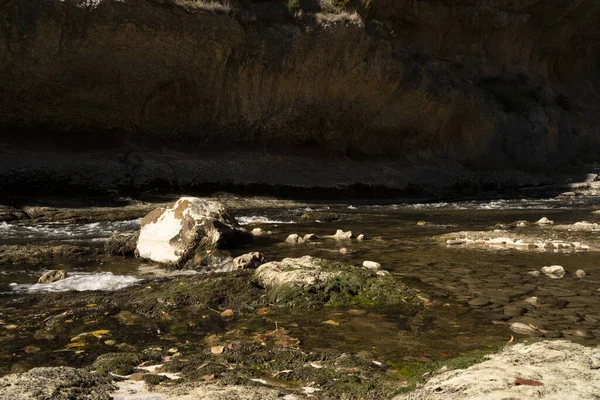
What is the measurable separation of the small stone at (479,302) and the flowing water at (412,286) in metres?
0.02

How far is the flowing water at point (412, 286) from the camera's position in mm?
3666

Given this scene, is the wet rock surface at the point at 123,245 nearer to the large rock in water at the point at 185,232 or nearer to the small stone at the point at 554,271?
the large rock in water at the point at 185,232

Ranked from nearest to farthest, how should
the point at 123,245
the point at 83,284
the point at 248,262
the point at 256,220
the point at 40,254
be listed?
1. the point at 83,284
2. the point at 248,262
3. the point at 40,254
4. the point at 123,245
5. the point at 256,220

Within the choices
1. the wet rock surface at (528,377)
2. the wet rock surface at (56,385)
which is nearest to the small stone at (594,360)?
the wet rock surface at (528,377)

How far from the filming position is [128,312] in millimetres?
4535

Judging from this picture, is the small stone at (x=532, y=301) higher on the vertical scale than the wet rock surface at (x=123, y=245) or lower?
higher

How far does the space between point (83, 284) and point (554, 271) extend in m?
4.94

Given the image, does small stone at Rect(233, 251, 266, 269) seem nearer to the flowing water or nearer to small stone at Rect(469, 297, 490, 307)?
the flowing water

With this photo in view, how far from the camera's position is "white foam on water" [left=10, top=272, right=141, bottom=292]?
556 cm

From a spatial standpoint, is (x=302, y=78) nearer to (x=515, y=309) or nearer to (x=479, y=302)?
(x=479, y=302)

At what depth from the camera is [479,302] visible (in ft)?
15.5

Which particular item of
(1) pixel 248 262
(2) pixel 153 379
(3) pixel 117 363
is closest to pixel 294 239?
(1) pixel 248 262

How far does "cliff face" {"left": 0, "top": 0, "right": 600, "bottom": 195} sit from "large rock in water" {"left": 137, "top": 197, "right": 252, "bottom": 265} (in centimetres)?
1070

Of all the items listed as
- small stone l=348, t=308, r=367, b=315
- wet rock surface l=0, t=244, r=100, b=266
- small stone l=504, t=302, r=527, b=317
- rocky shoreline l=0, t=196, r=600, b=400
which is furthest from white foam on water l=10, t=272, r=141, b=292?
small stone l=504, t=302, r=527, b=317
